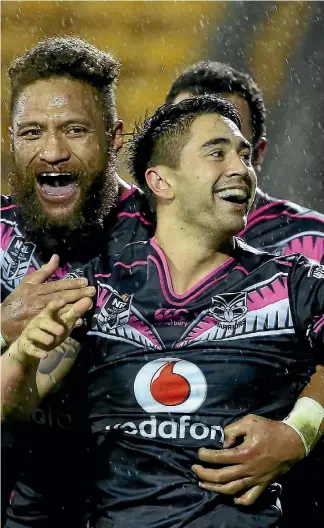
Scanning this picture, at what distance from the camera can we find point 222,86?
2.58 meters

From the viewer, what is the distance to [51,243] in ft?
7.47

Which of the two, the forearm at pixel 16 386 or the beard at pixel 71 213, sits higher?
the beard at pixel 71 213

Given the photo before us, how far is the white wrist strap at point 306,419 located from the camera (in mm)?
1823

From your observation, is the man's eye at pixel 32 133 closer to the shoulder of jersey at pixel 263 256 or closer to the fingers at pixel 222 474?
the shoulder of jersey at pixel 263 256

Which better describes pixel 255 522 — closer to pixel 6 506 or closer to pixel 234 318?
pixel 234 318

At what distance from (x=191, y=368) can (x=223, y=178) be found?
409mm

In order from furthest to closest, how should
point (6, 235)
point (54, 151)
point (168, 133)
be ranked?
point (6, 235)
point (54, 151)
point (168, 133)

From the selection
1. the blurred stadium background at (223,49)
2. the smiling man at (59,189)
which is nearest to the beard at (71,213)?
the smiling man at (59,189)

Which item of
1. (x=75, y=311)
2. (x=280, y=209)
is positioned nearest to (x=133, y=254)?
(x=75, y=311)

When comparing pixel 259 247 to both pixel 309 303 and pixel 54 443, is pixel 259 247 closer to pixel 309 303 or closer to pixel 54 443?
pixel 309 303

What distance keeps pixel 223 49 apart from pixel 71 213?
203 cm

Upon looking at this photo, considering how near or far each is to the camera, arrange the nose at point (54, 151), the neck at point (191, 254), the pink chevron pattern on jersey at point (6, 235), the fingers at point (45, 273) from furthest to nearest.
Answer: the pink chevron pattern on jersey at point (6, 235), the nose at point (54, 151), the neck at point (191, 254), the fingers at point (45, 273)

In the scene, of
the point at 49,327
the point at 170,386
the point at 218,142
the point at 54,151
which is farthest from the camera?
the point at 54,151

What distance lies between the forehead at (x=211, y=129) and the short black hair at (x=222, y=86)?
0.56 meters
